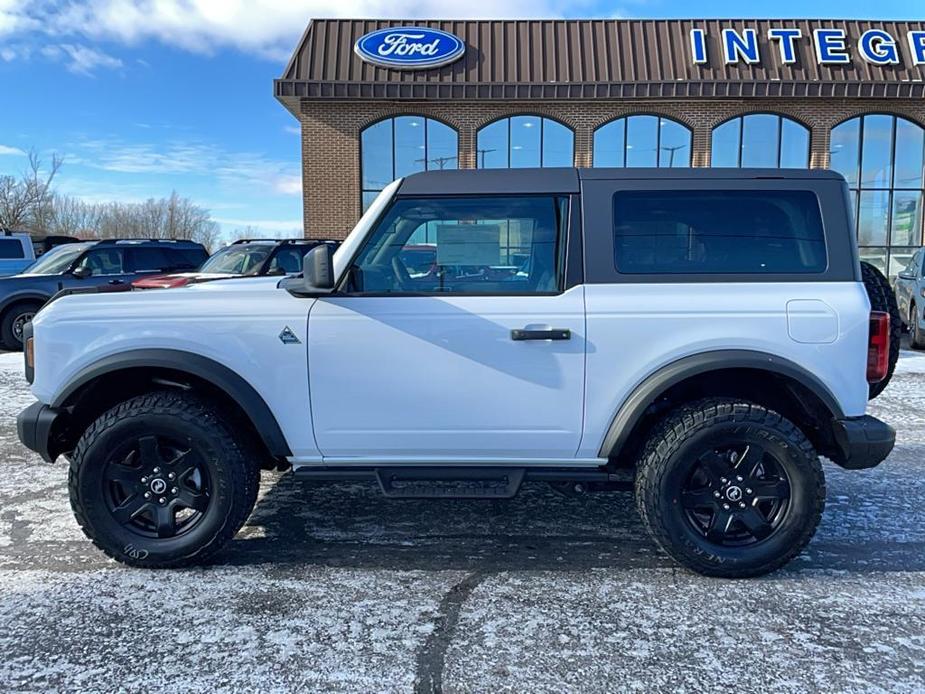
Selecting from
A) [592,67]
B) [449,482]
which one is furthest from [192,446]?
[592,67]

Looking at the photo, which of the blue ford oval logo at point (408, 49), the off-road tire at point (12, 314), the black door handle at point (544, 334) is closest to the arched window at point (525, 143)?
the blue ford oval logo at point (408, 49)

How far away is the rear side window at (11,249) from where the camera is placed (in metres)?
15.2

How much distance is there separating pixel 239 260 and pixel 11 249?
7564 millimetres

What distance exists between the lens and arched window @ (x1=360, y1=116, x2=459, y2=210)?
17.9 meters

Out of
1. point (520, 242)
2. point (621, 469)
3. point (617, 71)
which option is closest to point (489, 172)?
point (520, 242)

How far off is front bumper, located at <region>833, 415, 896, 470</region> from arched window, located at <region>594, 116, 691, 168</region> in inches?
605

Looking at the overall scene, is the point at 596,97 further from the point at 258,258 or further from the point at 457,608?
the point at 457,608

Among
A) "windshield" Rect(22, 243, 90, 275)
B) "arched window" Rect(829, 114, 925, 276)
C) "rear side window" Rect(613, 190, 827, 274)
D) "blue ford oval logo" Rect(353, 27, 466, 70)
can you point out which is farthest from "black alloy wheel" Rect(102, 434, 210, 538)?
"arched window" Rect(829, 114, 925, 276)

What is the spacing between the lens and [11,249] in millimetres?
15227

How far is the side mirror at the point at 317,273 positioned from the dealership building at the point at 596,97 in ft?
49.4

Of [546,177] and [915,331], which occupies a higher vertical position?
[546,177]

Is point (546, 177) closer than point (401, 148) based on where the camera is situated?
Yes

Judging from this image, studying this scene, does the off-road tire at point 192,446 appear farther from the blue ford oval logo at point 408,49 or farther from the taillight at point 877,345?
the blue ford oval logo at point 408,49

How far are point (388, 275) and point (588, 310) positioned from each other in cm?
97
